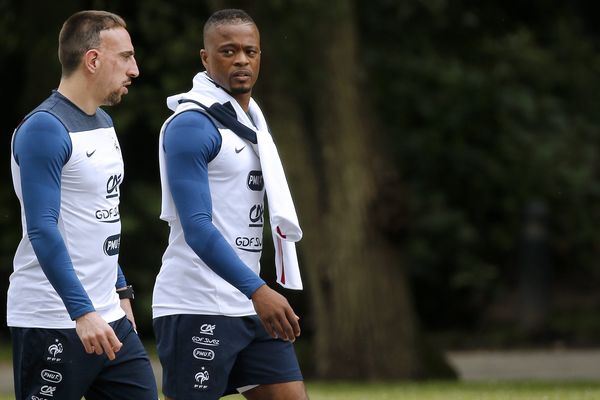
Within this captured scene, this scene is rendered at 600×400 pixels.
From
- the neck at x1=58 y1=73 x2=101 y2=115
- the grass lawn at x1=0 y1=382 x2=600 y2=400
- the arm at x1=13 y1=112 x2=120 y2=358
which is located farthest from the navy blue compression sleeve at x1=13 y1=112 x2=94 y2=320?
the grass lawn at x1=0 y1=382 x2=600 y2=400

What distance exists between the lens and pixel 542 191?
19906mm

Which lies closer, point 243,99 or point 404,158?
point 243,99

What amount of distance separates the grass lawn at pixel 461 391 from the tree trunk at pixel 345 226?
885mm

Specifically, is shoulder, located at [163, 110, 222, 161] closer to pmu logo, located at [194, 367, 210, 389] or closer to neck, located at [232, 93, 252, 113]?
neck, located at [232, 93, 252, 113]

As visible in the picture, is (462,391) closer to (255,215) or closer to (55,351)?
(255,215)

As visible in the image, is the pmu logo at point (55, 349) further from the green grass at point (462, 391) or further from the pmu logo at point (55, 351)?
the green grass at point (462, 391)

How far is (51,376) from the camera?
4.71 meters

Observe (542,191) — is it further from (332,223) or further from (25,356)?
(25,356)

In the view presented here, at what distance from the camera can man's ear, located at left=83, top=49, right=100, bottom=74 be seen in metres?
4.80

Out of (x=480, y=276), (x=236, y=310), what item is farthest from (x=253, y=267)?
(x=480, y=276)

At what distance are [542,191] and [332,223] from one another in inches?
239

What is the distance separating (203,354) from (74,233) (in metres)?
0.69

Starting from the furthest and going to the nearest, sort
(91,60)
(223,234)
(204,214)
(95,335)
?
(223,234) → (91,60) → (204,214) → (95,335)

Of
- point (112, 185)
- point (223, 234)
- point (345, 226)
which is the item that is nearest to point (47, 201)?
point (112, 185)
